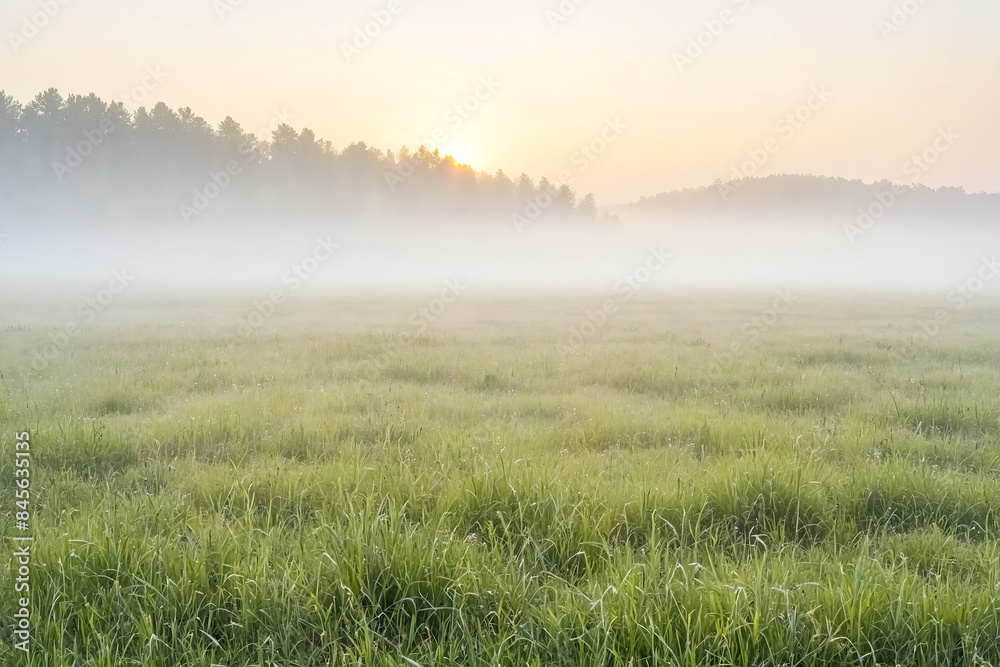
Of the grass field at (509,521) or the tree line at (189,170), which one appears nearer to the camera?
the grass field at (509,521)

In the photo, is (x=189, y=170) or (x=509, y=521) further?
(x=189, y=170)

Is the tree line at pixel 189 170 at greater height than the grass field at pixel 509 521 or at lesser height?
greater

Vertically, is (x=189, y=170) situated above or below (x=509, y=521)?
above

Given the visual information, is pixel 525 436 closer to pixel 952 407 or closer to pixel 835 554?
pixel 835 554

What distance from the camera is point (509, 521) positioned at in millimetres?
3732

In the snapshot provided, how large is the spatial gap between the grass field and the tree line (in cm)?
7205

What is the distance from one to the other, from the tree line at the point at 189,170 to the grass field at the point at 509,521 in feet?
236

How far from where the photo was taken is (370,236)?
10656 cm

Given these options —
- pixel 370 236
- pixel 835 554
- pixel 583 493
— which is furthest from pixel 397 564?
pixel 370 236

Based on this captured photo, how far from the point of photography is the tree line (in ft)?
213

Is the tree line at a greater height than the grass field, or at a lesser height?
greater

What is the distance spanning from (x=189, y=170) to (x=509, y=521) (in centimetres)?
9312

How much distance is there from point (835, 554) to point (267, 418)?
631cm

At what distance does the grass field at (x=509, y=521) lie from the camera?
2416 mm
